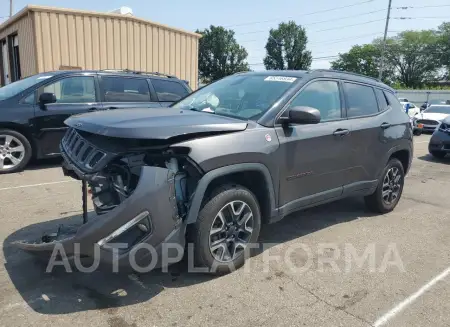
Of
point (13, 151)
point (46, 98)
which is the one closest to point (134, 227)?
point (46, 98)

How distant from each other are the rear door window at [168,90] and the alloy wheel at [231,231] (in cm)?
500

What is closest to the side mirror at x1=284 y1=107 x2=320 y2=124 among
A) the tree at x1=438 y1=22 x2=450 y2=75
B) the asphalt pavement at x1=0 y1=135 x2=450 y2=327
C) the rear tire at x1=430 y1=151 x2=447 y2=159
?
the asphalt pavement at x1=0 y1=135 x2=450 y2=327

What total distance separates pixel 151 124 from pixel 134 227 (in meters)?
0.77

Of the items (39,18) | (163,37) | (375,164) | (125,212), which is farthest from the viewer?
(163,37)

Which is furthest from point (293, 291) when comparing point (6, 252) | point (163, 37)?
point (163, 37)

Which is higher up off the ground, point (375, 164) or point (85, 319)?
point (375, 164)

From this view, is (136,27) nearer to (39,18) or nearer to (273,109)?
(39,18)

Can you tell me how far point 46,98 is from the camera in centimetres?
656

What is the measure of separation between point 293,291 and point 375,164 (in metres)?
2.26

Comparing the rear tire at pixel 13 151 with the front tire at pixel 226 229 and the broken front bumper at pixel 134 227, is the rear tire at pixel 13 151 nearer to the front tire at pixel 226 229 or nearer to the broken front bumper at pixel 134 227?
the broken front bumper at pixel 134 227

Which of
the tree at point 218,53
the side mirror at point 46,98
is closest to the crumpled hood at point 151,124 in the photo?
the side mirror at point 46,98

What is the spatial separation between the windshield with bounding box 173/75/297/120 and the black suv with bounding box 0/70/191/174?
3.33 metres

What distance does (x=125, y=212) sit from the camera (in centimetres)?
269

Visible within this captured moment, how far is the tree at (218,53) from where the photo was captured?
65.4 metres
